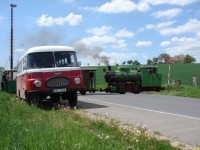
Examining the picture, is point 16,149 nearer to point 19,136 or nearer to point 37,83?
point 19,136

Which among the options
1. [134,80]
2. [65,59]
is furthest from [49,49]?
[134,80]

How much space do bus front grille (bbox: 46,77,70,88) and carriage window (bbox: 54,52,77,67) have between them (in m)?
0.69

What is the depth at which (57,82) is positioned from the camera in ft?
56.0

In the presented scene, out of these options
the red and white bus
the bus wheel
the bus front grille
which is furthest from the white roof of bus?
the bus wheel

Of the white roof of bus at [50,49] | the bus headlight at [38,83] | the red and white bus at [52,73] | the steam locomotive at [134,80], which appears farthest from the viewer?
the steam locomotive at [134,80]

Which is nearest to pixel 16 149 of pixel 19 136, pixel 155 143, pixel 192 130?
pixel 19 136

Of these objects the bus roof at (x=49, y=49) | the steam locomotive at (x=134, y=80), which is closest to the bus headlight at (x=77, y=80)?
the bus roof at (x=49, y=49)

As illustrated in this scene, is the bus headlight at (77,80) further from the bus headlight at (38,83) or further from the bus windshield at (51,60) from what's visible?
the bus headlight at (38,83)

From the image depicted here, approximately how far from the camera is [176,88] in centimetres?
3622

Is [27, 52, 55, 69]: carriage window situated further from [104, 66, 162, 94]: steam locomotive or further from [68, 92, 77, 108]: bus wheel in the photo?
[104, 66, 162, 94]: steam locomotive

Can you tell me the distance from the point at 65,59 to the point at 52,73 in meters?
1.04

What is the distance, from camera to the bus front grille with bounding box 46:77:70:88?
669 inches

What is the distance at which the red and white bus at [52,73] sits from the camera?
16984 millimetres

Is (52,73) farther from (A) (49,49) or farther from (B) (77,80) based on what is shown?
(A) (49,49)
